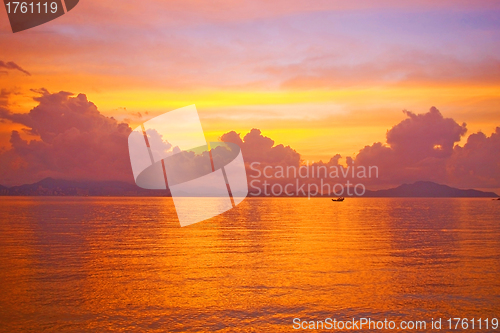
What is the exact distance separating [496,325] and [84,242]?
150 ft

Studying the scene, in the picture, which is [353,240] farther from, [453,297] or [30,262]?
[30,262]

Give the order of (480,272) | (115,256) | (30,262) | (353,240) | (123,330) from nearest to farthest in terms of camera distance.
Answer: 1. (123,330)
2. (480,272)
3. (30,262)
4. (115,256)
5. (353,240)

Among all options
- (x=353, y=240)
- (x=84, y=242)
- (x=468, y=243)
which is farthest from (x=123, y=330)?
(x=468, y=243)

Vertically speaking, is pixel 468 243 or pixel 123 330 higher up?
pixel 123 330

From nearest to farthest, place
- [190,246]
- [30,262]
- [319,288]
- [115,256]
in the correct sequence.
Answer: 1. [319,288]
2. [30,262]
3. [115,256]
4. [190,246]

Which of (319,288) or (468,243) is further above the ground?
(319,288)

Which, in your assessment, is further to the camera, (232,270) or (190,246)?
(190,246)

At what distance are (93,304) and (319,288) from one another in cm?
1503

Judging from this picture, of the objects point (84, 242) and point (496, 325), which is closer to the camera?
point (496, 325)

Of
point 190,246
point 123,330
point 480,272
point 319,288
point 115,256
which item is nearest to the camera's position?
point 123,330

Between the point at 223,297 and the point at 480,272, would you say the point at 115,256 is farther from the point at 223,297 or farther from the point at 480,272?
the point at 480,272

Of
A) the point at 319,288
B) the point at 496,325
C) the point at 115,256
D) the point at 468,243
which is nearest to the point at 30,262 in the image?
the point at 115,256

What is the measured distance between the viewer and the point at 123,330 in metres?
20.5

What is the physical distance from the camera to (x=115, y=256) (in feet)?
135
